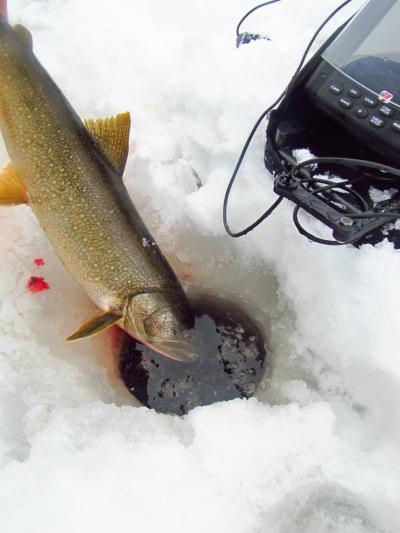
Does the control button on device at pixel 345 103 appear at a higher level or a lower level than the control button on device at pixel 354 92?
lower

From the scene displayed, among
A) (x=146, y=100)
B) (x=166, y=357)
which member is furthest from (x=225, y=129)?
(x=166, y=357)

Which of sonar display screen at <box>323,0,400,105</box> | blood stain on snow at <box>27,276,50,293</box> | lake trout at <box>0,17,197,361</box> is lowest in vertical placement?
blood stain on snow at <box>27,276,50,293</box>

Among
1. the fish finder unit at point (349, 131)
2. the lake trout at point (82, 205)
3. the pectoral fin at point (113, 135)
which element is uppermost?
the fish finder unit at point (349, 131)

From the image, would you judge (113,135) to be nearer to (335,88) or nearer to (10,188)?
(10,188)

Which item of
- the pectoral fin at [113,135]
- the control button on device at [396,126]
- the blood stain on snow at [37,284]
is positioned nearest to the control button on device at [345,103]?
the control button on device at [396,126]

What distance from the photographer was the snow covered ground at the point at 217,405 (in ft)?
4.86

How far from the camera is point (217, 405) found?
1693 mm

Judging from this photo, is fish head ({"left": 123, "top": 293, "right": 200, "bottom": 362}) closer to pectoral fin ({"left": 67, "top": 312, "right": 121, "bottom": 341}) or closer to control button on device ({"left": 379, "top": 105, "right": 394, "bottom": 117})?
pectoral fin ({"left": 67, "top": 312, "right": 121, "bottom": 341})

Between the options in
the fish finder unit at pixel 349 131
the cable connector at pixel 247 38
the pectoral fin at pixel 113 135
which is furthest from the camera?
the cable connector at pixel 247 38

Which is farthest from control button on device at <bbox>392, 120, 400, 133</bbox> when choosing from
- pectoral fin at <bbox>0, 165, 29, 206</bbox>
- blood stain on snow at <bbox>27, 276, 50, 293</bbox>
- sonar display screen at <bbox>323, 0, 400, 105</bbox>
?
blood stain on snow at <bbox>27, 276, 50, 293</bbox>

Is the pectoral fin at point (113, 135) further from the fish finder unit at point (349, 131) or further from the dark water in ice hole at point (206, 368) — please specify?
the dark water in ice hole at point (206, 368)

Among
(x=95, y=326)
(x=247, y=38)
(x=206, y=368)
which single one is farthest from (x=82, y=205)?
(x=247, y=38)

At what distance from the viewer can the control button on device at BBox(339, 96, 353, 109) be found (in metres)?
1.55

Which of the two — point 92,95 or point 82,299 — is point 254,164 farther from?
point 92,95
